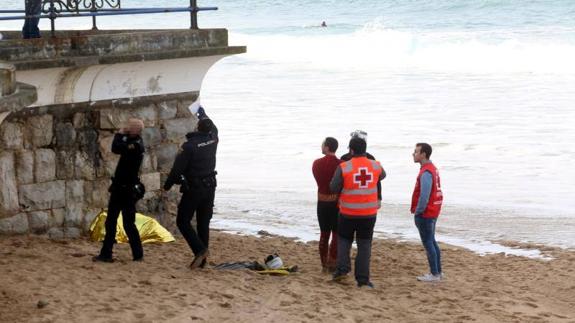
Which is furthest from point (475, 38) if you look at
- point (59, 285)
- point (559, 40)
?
point (59, 285)

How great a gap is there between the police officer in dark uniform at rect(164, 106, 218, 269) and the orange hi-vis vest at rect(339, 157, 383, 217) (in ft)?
3.95

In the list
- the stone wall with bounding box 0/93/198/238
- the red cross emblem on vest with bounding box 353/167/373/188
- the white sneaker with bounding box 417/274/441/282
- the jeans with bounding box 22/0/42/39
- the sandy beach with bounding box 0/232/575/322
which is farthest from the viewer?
the jeans with bounding box 22/0/42/39

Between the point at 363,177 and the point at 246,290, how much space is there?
1405 mm

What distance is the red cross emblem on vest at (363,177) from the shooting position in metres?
10.2

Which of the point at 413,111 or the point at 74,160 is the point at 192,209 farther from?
the point at 413,111

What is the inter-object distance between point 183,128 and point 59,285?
3545 millimetres

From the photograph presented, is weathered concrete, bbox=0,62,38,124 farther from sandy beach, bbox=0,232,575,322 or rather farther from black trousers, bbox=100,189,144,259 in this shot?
black trousers, bbox=100,189,144,259

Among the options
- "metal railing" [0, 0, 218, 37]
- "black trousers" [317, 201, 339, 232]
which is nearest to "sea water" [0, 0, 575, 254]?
"black trousers" [317, 201, 339, 232]

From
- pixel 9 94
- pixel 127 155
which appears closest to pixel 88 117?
pixel 127 155

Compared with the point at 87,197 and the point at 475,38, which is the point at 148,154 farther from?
the point at 475,38

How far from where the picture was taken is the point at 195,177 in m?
10.4

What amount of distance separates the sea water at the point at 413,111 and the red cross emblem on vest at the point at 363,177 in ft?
11.8

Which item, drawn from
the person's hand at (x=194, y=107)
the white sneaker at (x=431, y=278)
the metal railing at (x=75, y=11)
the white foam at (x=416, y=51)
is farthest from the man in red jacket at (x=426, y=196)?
the white foam at (x=416, y=51)

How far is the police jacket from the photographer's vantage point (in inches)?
409
